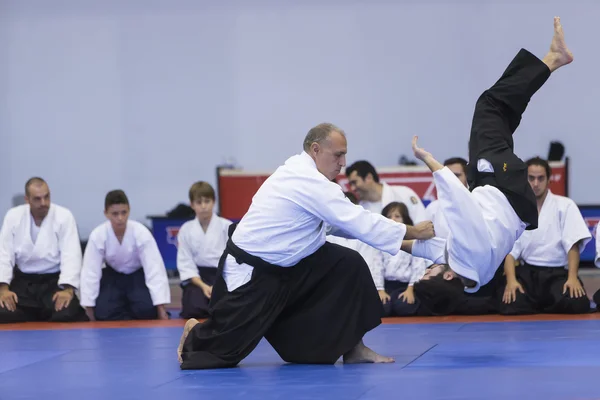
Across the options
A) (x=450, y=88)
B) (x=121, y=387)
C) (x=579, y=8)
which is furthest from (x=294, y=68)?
(x=121, y=387)

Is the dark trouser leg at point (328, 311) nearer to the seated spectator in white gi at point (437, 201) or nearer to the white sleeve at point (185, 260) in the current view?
the seated spectator in white gi at point (437, 201)

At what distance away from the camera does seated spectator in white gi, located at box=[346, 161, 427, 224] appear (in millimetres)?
7273

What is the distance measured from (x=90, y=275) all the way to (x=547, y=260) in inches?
135

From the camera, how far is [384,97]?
435 inches

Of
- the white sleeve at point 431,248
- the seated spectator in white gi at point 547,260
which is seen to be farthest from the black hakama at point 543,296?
the white sleeve at point 431,248

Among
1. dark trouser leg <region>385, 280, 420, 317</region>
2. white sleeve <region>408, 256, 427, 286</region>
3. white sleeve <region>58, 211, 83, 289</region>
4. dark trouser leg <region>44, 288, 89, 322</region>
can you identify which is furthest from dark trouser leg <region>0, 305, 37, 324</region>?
white sleeve <region>408, 256, 427, 286</region>

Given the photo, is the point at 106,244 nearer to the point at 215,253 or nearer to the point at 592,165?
the point at 215,253

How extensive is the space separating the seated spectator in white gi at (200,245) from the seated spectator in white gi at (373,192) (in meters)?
1.07

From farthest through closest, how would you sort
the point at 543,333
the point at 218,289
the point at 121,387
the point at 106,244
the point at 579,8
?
the point at 579,8 → the point at 106,244 → the point at 543,333 → the point at 218,289 → the point at 121,387

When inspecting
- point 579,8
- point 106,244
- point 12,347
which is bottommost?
point 12,347

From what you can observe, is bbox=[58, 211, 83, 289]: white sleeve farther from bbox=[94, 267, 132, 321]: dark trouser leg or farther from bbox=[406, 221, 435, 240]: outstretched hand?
bbox=[406, 221, 435, 240]: outstretched hand

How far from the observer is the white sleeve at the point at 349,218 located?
4223 mm

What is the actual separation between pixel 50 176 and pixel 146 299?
454cm

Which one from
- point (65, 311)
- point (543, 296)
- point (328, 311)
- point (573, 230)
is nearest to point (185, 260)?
point (65, 311)
